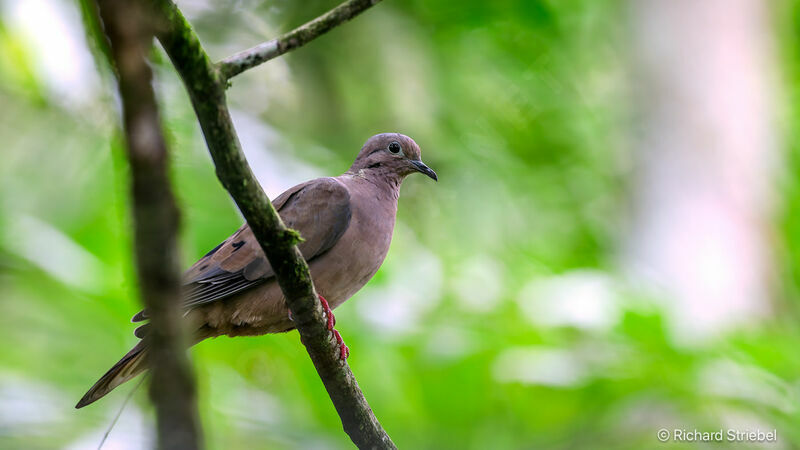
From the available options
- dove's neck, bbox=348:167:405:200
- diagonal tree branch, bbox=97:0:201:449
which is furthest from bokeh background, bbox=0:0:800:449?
dove's neck, bbox=348:167:405:200

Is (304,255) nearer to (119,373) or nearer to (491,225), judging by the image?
(119,373)

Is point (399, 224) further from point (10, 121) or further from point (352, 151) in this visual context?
point (10, 121)

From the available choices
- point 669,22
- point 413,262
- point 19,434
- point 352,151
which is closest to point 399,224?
point 352,151

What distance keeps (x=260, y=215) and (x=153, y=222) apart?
1.01 m

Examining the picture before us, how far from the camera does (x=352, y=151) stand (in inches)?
289

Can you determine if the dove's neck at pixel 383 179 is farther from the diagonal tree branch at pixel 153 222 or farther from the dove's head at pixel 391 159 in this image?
the diagonal tree branch at pixel 153 222

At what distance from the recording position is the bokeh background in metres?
4.53

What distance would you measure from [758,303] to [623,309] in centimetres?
239

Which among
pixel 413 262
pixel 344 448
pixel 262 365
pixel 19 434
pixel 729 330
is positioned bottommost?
pixel 19 434

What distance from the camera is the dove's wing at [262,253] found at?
10.1 feet

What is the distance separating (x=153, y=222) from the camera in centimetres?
92

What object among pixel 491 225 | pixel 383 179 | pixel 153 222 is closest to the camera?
pixel 153 222
